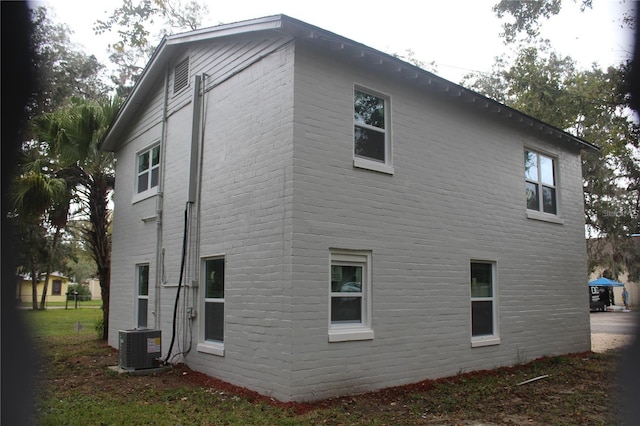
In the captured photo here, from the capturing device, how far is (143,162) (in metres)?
13.7

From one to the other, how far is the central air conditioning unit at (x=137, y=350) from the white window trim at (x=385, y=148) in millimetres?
5419

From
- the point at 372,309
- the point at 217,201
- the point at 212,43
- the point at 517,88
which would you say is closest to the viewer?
the point at 372,309

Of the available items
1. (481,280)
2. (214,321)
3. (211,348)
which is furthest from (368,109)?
(211,348)

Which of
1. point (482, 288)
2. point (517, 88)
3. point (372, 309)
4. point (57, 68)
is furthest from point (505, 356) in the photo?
point (57, 68)

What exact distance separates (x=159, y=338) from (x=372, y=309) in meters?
4.56

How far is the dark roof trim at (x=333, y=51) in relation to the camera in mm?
8133

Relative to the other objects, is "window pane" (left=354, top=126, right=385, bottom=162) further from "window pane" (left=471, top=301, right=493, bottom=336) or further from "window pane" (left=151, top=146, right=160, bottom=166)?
"window pane" (left=151, top=146, right=160, bottom=166)

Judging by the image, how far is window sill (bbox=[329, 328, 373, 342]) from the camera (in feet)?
26.6

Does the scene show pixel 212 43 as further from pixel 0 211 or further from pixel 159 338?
pixel 0 211

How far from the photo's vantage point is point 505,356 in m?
11.2

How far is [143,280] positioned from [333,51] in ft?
25.4

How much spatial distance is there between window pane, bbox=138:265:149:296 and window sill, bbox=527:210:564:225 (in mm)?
9495

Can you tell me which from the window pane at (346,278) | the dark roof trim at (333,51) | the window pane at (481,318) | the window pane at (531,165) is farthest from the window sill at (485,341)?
the dark roof trim at (333,51)

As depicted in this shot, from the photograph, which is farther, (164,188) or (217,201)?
(164,188)
